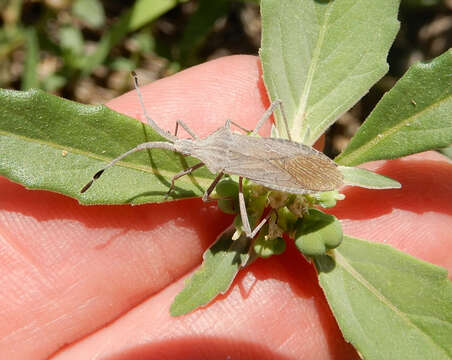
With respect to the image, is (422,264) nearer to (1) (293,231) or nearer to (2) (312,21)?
(1) (293,231)

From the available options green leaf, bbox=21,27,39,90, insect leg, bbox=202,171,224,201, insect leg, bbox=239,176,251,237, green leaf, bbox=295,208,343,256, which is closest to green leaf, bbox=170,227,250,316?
insect leg, bbox=239,176,251,237

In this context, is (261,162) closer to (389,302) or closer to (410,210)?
(389,302)

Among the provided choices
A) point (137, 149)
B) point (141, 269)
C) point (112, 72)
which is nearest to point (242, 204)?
point (137, 149)

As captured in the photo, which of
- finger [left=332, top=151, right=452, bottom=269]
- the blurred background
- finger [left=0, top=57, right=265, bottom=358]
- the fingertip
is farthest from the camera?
the blurred background

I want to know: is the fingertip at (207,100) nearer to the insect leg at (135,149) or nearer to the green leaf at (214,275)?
the insect leg at (135,149)

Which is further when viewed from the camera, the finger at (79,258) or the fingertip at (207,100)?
the fingertip at (207,100)

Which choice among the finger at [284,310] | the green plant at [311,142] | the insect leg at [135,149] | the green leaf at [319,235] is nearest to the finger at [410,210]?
the finger at [284,310]

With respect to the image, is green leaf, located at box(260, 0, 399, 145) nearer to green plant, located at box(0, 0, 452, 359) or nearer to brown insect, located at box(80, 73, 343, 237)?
green plant, located at box(0, 0, 452, 359)
